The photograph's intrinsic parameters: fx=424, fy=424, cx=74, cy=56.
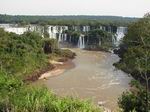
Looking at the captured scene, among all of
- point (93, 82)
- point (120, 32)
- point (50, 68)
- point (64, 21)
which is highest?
point (64, 21)

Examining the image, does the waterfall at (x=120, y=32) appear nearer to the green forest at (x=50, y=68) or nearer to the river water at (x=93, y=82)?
the green forest at (x=50, y=68)

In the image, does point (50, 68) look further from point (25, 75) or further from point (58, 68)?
point (25, 75)

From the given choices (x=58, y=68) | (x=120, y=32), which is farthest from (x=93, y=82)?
(x=120, y=32)

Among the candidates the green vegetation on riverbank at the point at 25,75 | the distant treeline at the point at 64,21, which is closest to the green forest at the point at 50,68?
the green vegetation on riverbank at the point at 25,75

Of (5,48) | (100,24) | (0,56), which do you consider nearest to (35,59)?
(5,48)

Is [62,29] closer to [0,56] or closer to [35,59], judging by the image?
[35,59]
